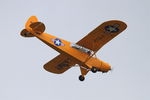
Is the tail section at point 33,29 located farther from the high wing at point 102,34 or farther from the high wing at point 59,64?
the high wing at point 59,64

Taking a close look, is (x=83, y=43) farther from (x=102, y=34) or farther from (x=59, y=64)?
(x=59, y=64)

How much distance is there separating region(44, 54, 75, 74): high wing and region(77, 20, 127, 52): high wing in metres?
2.34

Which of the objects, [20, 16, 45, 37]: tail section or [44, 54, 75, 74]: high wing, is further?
[44, 54, 75, 74]: high wing

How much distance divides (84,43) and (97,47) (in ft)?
3.33

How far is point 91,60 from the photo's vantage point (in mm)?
38062

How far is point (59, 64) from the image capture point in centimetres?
3997

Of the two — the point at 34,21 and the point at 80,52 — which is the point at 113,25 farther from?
the point at 34,21

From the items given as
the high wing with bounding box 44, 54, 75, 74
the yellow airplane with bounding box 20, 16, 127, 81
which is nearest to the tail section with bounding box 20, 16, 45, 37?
the yellow airplane with bounding box 20, 16, 127, 81

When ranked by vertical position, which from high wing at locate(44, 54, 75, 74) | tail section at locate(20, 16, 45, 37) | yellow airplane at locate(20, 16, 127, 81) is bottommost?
high wing at locate(44, 54, 75, 74)

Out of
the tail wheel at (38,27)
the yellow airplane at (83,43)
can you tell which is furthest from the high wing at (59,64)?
the tail wheel at (38,27)

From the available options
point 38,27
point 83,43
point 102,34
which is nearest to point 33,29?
point 38,27

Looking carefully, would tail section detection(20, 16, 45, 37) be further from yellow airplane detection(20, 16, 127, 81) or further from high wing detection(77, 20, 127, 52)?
high wing detection(77, 20, 127, 52)

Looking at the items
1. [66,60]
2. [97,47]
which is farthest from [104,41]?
[66,60]

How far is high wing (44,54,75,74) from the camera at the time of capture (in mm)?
39406
